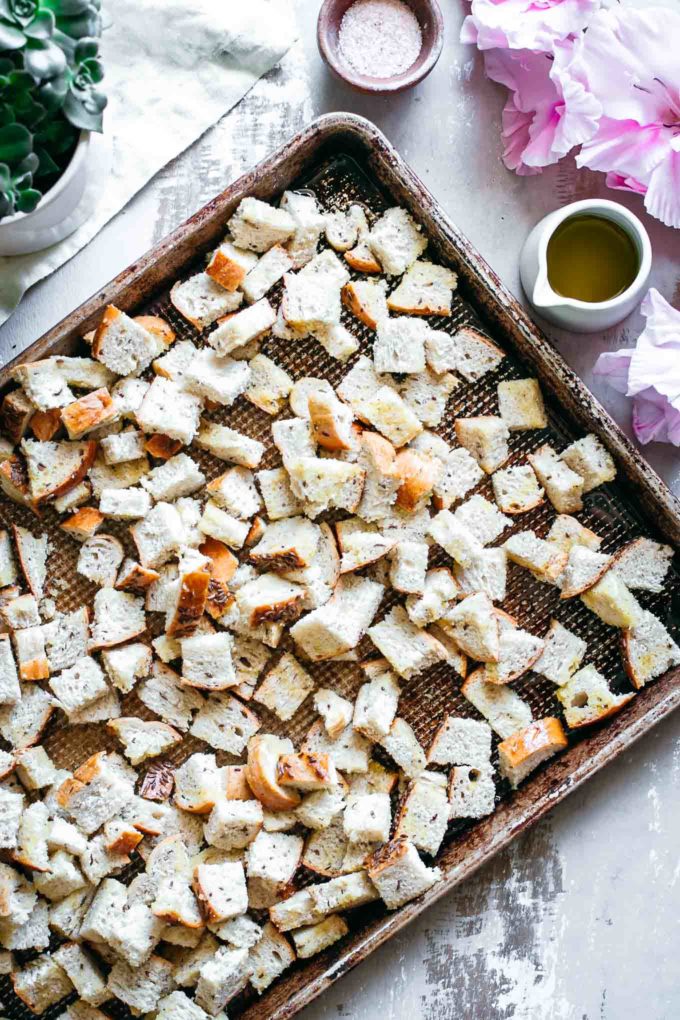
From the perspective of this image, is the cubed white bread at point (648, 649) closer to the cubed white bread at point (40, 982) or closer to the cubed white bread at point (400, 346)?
the cubed white bread at point (400, 346)

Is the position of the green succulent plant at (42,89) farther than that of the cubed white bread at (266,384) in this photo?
No

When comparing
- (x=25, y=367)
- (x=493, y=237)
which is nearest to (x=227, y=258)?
(x=25, y=367)

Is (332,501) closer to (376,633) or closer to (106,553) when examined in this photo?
(376,633)

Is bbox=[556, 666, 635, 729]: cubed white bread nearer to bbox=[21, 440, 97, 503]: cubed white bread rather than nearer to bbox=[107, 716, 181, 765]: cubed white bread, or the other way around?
bbox=[107, 716, 181, 765]: cubed white bread

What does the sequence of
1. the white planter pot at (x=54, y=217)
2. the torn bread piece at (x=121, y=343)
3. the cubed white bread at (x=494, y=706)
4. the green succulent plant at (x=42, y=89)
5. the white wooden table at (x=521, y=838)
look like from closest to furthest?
the green succulent plant at (x=42, y=89) → the white planter pot at (x=54, y=217) → the torn bread piece at (x=121, y=343) → the cubed white bread at (x=494, y=706) → the white wooden table at (x=521, y=838)

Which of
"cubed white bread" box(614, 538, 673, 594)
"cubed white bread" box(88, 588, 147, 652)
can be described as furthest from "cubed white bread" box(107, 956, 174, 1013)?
"cubed white bread" box(614, 538, 673, 594)

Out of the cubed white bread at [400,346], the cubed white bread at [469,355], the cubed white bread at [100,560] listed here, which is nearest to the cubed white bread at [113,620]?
the cubed white bread at [100,560]

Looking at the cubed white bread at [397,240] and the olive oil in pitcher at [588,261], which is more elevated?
the olive oil in pitcher at [588,261]
